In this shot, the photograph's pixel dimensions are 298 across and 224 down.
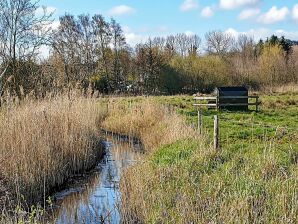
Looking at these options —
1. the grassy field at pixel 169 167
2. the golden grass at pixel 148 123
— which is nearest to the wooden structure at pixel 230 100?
the golden grass at pixel 148 123

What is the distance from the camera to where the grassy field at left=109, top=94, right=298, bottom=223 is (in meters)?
4.95

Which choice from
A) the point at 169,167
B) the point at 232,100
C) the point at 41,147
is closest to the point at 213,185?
the point at 169,167

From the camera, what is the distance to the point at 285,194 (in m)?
5.12

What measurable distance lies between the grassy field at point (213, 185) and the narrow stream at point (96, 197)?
36cm

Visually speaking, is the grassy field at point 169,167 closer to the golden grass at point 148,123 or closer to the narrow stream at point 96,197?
the golden grass at point 148,123

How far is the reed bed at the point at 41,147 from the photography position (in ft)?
22.7

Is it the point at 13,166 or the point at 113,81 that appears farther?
the point at 113,81

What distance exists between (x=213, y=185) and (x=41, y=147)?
3.56 metres

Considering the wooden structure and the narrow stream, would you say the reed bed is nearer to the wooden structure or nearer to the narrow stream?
the narrow stream

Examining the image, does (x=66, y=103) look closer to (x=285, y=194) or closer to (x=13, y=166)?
(x=13, y=166)

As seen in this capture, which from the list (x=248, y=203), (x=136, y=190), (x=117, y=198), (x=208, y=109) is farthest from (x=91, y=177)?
(x=208, y=109)

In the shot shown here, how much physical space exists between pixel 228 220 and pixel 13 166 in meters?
3.86

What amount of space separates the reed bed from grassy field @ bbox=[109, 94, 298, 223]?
1.50 m

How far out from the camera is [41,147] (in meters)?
7.91
